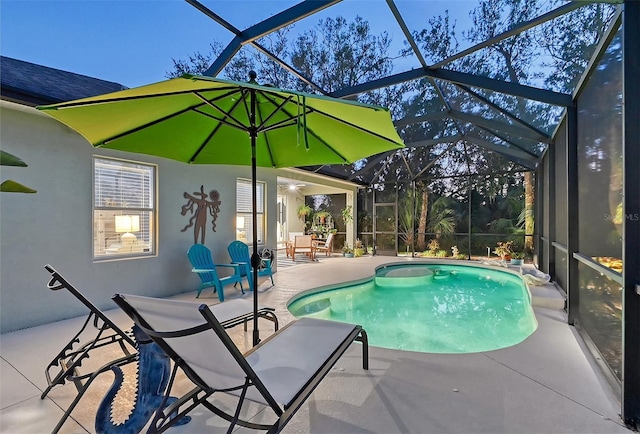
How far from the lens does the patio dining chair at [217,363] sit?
1.45 m

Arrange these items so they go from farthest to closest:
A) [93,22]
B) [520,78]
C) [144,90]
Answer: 1. [93,22]
2. [520,78]
3. [144,90]

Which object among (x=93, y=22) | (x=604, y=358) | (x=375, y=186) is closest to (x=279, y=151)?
(x=604, y=358)

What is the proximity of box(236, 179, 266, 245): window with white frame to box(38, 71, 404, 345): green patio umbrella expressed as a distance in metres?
3.87

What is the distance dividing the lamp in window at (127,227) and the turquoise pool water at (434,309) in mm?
3096

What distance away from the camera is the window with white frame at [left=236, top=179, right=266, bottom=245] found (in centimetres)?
771

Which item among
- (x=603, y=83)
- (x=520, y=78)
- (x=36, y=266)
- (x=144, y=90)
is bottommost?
(x=36, y=266)

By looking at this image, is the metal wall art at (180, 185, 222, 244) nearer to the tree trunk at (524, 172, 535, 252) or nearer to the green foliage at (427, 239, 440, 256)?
the green foliage at (427, 239, 440, 256)

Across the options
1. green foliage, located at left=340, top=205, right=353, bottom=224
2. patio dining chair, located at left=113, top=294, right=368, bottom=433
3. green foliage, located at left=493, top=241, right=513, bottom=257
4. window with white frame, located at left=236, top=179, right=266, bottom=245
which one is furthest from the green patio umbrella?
green foliage, located at left=340, top=205, right=353, bottom=224

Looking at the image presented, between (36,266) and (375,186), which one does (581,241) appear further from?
(375,186)

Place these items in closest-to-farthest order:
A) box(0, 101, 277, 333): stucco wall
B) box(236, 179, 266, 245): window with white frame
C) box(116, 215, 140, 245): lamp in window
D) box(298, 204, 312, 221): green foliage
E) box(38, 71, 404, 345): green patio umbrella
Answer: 1. box(38, 71, 404, 345): green patio umbrella
2. box(0, 101, 277, 333): stucco wall
3. box(116, 215, 140, 245): lamp in window
4. box(236, 179, 266, 245): window with white frame
5. box(298, 204, 312, 221): green foliage

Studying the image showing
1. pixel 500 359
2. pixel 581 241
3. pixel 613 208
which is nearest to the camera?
pixel 613 208

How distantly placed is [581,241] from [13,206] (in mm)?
7168

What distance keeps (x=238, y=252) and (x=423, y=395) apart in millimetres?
4986

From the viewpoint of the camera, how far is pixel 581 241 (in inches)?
147
